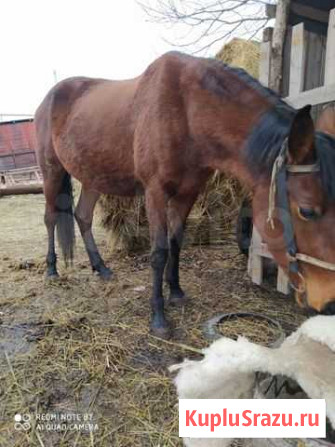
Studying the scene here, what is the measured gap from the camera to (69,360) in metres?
2.01

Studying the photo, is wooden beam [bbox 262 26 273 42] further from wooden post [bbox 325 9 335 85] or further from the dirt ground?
the dirt ground

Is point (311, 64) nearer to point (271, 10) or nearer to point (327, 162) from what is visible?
point (271, 10)

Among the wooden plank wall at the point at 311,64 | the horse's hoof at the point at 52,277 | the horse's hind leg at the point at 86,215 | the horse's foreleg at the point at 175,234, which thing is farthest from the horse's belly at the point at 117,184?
the wooden plank wall at the point at 311,64

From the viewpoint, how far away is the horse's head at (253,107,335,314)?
1458mm

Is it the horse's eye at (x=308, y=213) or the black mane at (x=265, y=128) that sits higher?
the black mane at (x=265, y=128)

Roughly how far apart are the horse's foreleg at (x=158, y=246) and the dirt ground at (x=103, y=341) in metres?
0.09

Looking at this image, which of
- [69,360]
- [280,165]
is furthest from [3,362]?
[280,165]

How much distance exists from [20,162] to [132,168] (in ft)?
37.7

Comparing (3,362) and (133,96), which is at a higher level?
(133,96)

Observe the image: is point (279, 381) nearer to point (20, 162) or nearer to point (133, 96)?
point (133, 96)

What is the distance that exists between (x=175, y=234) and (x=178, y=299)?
0.49m

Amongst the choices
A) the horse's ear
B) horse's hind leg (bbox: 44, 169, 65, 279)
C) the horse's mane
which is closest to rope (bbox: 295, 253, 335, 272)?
the horse's mane

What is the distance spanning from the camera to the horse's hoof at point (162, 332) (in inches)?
86.6

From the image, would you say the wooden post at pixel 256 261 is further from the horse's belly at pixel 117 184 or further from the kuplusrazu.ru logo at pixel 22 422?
the kuplusrazu.ru logo at pixel 22 422
